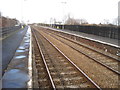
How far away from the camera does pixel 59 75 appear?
6648 millimetres

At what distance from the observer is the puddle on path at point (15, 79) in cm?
534

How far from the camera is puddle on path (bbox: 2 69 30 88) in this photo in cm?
534

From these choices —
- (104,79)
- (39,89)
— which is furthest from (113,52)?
(39,89)

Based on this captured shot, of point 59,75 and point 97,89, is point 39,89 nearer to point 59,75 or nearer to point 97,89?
point 59,75

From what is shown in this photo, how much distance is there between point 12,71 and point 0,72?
59cm

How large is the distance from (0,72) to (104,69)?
5.65 m

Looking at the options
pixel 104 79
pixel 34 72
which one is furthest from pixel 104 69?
pixel 34 72

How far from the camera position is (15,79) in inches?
236

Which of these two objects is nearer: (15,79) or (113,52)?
(15,79)

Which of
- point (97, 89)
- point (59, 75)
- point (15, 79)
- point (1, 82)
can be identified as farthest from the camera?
point (59, 75)

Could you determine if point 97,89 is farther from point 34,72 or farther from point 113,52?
point 113,52

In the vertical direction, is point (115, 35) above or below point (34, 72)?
above

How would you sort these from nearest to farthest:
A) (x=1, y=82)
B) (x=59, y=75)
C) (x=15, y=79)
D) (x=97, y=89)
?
(x=97, y=89) < (x=1, y=82) < (x=15, y=79) < (x=59, y=75)

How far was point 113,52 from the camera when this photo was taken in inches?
477
